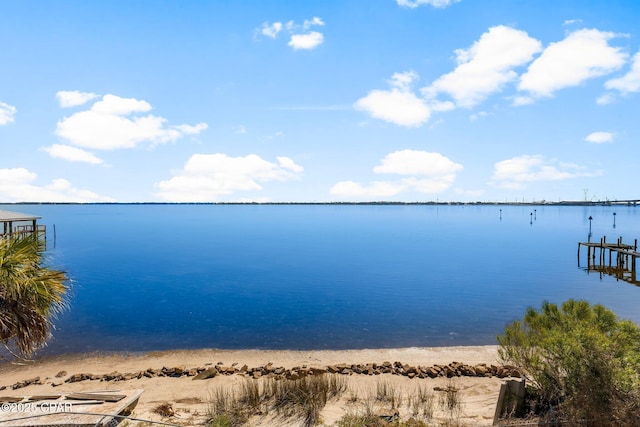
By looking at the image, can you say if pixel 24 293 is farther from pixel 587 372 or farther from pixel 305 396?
pixel 587 372

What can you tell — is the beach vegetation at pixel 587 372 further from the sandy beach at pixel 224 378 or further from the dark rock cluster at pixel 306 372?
the dark rock cluster at pixel 306 372

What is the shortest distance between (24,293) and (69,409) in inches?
137

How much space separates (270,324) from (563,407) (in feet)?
58.2

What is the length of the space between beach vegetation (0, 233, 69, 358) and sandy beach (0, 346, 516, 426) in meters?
3.33

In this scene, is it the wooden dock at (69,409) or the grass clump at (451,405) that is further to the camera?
the grass clump at (451,405)

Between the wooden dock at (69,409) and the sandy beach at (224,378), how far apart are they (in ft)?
2.19

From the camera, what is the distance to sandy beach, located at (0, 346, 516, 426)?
36.5 ft

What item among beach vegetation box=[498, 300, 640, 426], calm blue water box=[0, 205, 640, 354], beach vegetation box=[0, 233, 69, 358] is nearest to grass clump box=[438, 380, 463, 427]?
beach vegetation box=[498, 300, 640, 426]

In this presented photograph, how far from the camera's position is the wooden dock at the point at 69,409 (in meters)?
8.64

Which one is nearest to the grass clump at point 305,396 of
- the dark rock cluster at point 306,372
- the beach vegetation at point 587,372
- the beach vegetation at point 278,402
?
the beach vegetation at point 278,402

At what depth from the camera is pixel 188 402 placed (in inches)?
478

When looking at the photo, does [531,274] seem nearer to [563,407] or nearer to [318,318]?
[318,318]

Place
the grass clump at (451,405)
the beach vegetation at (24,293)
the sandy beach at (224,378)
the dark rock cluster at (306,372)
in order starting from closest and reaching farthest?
1. the beach vegetation at (24,293)
2. the grass clump at (451,405)
3. the sandy beach at (224,378)
4. the dark rock cluster at (306,372)

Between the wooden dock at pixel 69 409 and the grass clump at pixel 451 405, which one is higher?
the wooden dock at pixel 69 409
